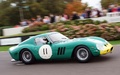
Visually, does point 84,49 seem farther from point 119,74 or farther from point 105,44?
point 119,74

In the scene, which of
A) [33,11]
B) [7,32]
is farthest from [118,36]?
[33,11]

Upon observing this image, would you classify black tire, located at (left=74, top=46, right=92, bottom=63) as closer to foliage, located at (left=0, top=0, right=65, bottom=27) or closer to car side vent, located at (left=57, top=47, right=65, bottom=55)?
car side vent, located at (left=57, top=47, right=65, bottom=55)

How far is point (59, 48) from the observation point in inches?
346

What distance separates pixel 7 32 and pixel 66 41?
1786 centimetres

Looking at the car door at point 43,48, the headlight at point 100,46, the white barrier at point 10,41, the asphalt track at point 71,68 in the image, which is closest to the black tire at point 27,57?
the asphalt track at point 71,68

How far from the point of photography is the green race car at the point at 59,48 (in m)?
8.30

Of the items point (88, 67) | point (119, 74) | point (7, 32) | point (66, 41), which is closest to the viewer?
point (119, 74)

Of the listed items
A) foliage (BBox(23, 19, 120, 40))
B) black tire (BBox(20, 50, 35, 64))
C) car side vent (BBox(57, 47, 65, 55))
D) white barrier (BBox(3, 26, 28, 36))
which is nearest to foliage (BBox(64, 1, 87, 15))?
white barrier (BBox(3, 26, 28, 36))

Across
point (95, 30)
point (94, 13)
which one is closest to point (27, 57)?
point (95, 30)

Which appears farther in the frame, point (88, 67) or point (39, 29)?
point (39, 29)

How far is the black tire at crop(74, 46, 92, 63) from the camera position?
8.32m

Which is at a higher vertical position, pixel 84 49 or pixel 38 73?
pixel 84 49

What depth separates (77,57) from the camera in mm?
8547

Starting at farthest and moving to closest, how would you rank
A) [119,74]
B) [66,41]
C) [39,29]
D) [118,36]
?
[39,29] < [118,36] < [66,41] < [119,74]
